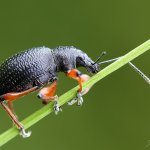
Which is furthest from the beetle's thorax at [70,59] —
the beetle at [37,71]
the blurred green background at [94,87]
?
the blurred green background at [94,87]

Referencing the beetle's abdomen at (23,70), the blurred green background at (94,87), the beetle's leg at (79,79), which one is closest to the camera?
the beetle's leg at (79,79)

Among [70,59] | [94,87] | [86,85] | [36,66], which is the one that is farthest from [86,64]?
[94,87]

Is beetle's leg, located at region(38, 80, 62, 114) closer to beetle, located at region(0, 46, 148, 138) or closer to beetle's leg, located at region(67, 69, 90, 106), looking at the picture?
beetle, located at region(0, 46, 148, 138)

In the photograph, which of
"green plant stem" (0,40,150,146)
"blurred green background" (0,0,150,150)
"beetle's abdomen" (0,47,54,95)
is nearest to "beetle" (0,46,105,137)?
"beetle's abdomen" (0,47,54,95)

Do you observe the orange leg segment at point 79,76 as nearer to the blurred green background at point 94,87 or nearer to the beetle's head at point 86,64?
the beetle's head at point 86,64

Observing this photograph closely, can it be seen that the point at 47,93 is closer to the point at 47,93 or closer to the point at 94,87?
the point at 47,93

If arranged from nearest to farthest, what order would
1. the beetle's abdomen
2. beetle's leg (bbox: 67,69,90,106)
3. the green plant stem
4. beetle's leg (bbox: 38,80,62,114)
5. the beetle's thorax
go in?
the green plant stem < beetle's leg (bbox: 67,69,90,106) < beetle's leg (bbox: 38,80,62,114) < the beetle's abdomen < the beetle's thorax

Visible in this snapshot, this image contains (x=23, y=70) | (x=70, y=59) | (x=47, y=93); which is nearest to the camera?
(x=47, y=93)
